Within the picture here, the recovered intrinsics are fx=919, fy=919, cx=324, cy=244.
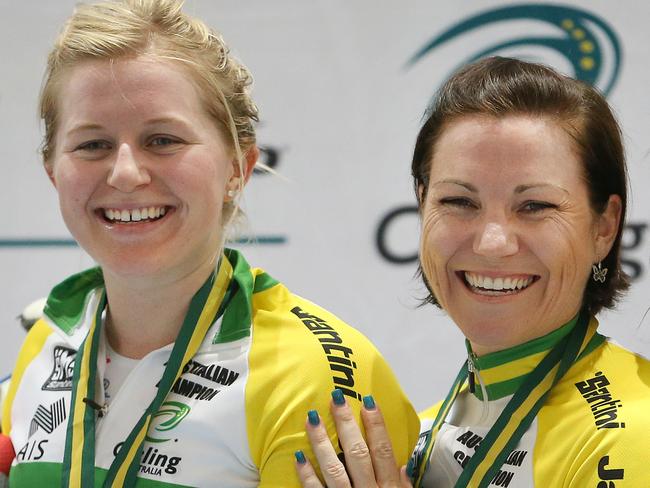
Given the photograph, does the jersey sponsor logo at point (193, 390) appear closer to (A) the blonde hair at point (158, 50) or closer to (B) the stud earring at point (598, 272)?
(A) the blonde hair at point (158, 50)

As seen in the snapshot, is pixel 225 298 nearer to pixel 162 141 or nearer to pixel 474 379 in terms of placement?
pixel 162 141

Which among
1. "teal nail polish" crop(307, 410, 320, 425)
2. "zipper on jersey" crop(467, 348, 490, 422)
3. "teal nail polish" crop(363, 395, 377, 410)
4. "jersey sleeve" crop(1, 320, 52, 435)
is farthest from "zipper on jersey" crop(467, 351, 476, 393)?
"jersey sleeve" crop(1, 320, 52, 435)

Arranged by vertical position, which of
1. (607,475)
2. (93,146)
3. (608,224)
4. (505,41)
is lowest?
(607,475)

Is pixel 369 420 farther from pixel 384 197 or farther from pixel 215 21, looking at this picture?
pixel 215 21

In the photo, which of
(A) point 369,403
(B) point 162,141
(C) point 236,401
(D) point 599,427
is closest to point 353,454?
(A) point 369,403

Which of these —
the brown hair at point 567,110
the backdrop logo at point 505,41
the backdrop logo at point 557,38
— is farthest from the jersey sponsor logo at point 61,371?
the backdrop logo at point 557,38

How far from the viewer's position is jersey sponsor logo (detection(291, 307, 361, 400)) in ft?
5.37

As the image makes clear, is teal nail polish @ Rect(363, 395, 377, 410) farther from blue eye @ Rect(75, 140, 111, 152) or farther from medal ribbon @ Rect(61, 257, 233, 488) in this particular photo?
blue eye @ Rect(75, 140, 111, 152)

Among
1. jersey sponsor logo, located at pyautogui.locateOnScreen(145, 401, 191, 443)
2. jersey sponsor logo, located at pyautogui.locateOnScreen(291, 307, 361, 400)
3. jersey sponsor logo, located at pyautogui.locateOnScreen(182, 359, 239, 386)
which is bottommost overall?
jersey sponsor logo, located at pyautogui.locateOnScreen(145, 401, 191, 443)

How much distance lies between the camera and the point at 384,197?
10.8 feet

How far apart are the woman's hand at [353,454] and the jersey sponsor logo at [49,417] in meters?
0.53

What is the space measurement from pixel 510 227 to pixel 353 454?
483mm

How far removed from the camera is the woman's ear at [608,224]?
158cm

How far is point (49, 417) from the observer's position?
183 cm
